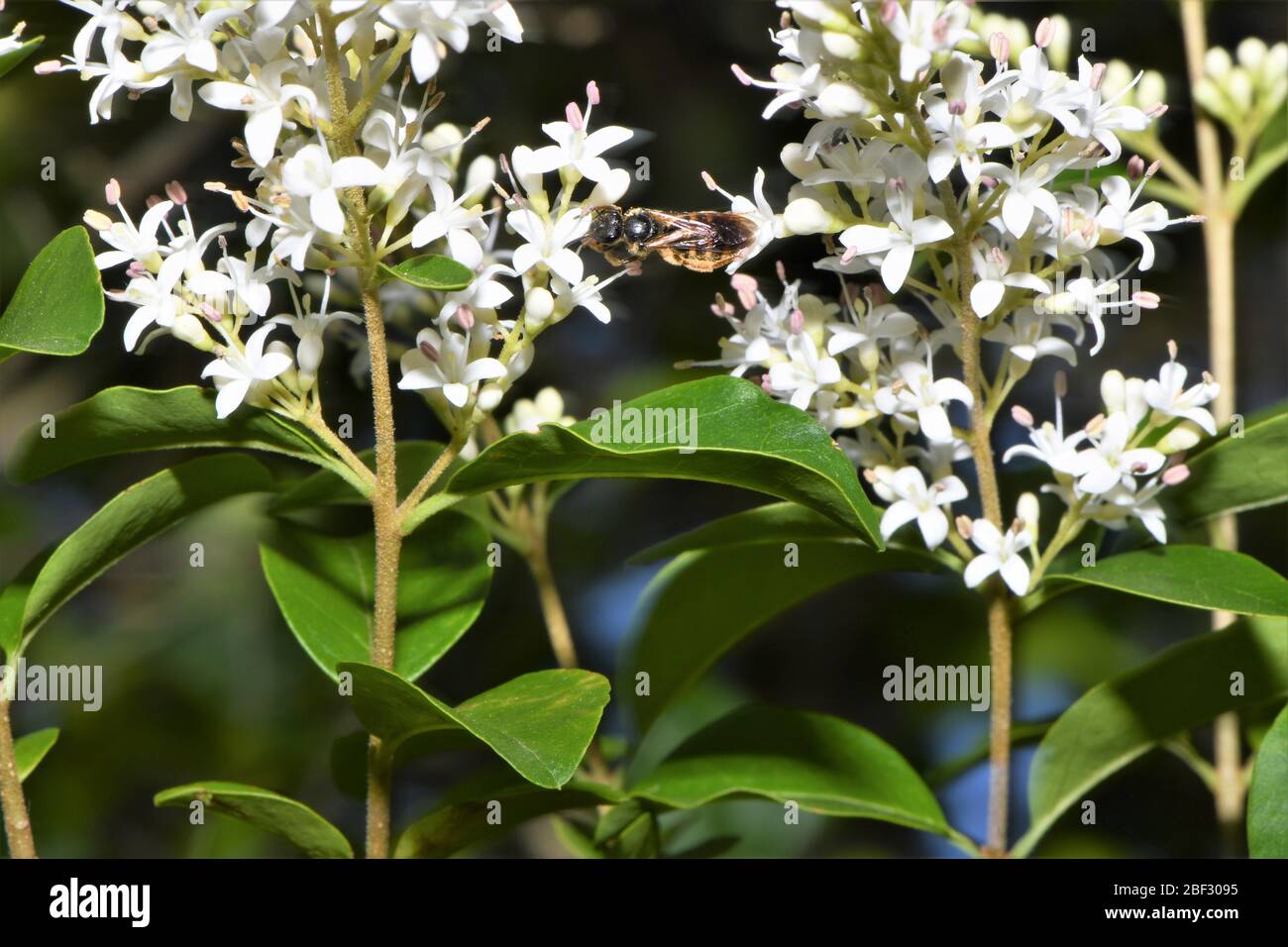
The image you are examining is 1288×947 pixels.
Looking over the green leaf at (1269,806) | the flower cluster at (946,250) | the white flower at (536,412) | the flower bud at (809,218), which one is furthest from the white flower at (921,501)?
the white flower at (536,412)

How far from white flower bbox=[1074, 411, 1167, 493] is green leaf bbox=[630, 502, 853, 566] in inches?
8.4

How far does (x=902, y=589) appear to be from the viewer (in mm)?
1999

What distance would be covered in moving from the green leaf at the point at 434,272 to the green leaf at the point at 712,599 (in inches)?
19.4

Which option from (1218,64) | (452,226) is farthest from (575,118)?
(1218,64)

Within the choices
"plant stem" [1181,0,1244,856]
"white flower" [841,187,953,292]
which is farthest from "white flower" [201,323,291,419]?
"plant stem" [1181,0,1244,856]

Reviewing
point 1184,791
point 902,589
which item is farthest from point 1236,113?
point 1184,791

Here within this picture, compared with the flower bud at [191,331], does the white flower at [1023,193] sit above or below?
above

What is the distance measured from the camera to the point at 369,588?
1.36 meters

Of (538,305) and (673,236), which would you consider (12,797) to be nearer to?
(538,305)

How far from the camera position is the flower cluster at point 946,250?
1028 mm

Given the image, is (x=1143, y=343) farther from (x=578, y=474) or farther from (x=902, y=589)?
(x=578, y=474)

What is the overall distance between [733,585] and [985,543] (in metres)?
0.35

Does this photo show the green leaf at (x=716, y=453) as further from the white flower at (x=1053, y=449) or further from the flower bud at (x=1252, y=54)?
the flower bud at (x=1252, y=54)

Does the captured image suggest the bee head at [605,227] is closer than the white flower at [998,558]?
No
